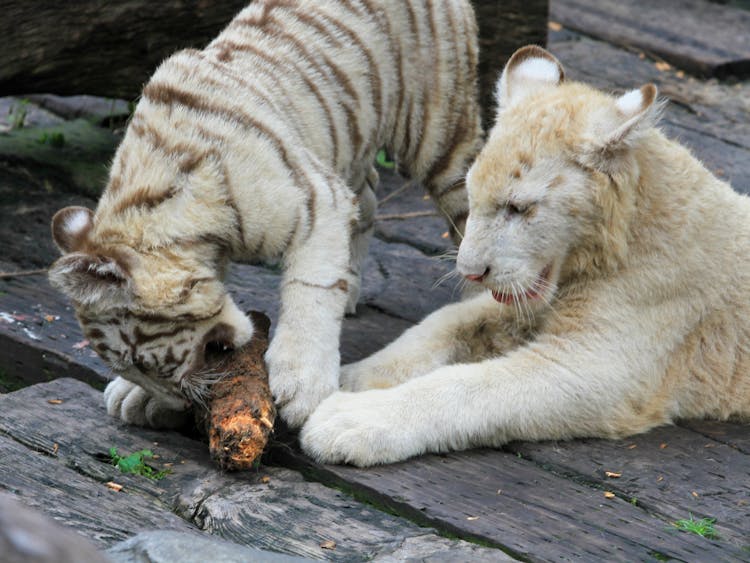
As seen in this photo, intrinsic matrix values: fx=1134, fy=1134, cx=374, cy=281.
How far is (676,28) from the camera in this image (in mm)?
8430

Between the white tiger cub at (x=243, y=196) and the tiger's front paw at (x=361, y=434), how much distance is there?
11cm

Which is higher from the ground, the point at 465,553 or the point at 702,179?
the point at 702,179

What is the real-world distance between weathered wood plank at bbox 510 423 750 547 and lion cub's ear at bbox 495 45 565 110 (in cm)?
126

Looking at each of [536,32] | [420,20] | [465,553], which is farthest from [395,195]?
[465,553]

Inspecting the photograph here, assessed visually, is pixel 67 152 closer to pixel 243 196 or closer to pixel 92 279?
pixel 243 196

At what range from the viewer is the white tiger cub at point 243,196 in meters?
3.62

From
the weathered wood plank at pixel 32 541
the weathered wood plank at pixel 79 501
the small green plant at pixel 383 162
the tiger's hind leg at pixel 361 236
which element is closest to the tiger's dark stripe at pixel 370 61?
the tiger's hind leg at pixel 361 236

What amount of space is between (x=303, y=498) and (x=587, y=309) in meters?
1.18

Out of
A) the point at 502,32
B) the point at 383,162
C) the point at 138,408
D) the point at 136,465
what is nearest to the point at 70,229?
the point at 138,408

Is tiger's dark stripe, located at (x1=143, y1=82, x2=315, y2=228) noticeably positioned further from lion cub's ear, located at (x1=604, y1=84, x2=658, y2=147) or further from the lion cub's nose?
lion cub's ear, located at (x1=604, y1=84, x2=658, y2=147)

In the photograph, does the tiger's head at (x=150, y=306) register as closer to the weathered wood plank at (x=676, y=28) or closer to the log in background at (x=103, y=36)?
the log in background at (x=103, y=36)

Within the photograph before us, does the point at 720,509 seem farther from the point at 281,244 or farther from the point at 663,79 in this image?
the point at 663,79

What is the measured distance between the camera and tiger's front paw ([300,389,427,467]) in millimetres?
3631

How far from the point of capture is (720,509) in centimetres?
347
